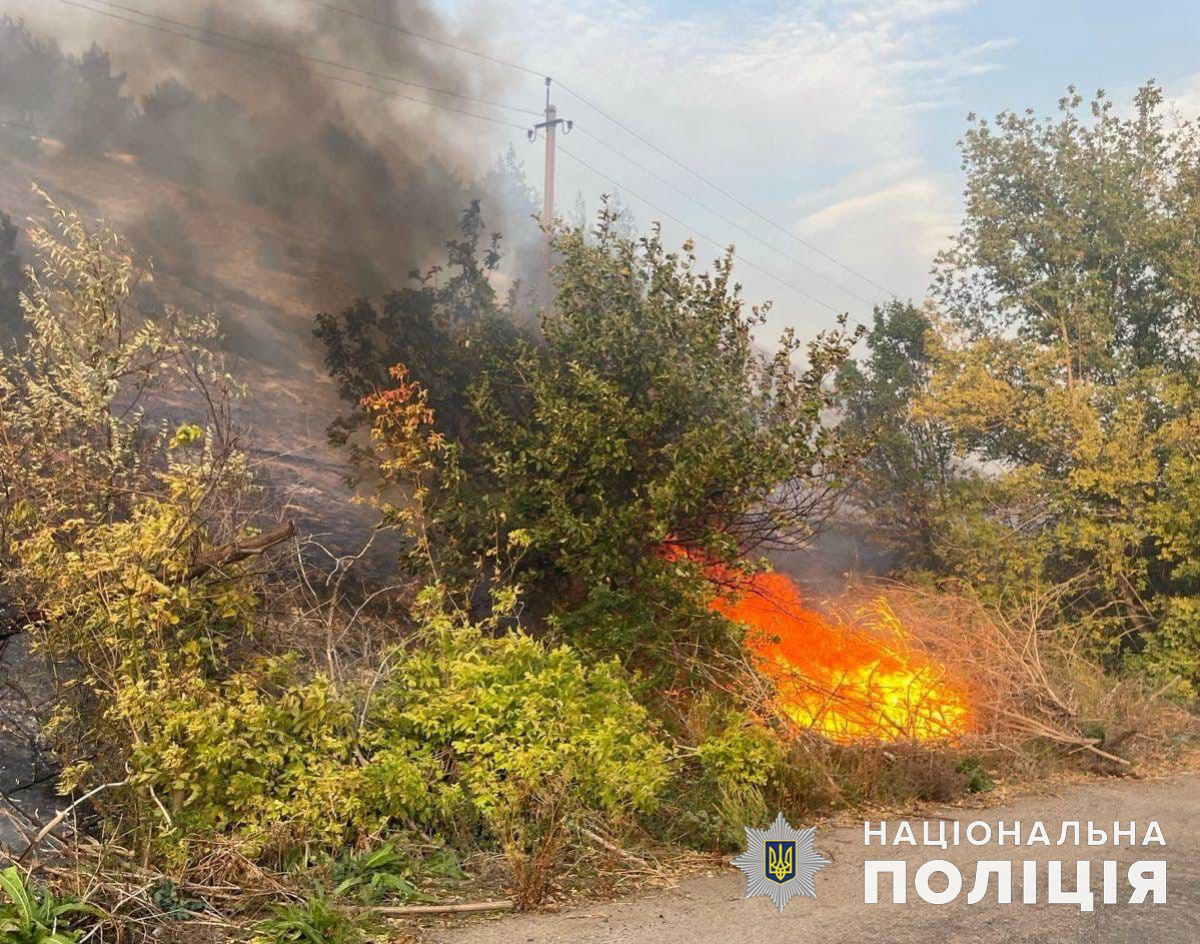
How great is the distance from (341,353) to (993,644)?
837 centimetres

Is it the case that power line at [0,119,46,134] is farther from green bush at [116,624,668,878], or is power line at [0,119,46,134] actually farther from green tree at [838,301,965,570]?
green bush at [116,624,668,878]

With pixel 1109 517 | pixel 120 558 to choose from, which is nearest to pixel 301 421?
pixel 120 558

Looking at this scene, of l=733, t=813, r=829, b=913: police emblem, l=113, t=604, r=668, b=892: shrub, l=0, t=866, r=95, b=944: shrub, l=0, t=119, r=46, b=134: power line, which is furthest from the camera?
l=0, t=119, r=46, b=134: power line

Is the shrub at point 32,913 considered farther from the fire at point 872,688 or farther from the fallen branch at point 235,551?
the fire at point 872,688

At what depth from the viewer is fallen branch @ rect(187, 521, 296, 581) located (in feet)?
27.0

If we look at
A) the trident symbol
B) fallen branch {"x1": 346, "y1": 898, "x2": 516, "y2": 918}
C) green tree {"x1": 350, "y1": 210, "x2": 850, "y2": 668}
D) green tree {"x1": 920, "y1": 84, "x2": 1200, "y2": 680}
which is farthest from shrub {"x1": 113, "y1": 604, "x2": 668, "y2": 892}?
green tree {"x1": 920, "y1": 84, "x2": 1200, "y2": 680}

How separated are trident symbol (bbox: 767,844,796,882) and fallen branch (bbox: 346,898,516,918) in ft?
5.54

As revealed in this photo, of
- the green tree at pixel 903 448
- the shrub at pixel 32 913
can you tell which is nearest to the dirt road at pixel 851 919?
the shrub at pixel 32 913

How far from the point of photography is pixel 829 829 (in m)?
7.97

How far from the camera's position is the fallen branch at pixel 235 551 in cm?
824

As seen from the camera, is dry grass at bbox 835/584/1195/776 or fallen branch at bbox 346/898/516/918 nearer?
fallen branch at bbox 346/898/516/918

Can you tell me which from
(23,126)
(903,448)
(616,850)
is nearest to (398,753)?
(616,850)

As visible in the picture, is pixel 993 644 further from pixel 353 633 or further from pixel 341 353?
pixel 341 353

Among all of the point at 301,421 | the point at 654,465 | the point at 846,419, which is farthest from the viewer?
the point at 846,419
